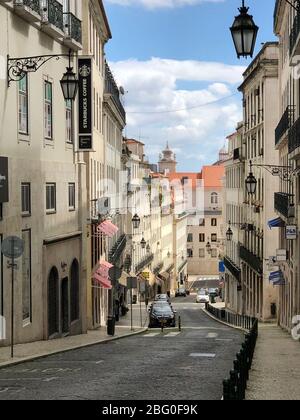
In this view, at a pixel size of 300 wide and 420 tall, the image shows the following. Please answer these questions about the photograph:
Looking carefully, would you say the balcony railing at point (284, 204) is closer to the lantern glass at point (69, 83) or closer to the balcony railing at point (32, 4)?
the balcony railing at point (32, 4)

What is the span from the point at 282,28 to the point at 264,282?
636 inches

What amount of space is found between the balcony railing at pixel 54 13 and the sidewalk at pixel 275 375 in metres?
11.6

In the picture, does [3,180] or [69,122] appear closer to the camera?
[3,180]

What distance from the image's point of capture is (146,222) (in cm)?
8825

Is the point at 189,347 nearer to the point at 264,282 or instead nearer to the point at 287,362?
the point at 287,362

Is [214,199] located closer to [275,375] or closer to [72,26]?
[72,26]

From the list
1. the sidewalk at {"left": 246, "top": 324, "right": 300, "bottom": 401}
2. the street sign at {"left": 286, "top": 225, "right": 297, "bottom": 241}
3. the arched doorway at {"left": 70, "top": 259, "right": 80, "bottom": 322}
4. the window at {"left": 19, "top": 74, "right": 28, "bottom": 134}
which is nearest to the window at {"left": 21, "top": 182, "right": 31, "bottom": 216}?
the window at {"left": 19, "top": 74, "right": 28, "bottom": 134}

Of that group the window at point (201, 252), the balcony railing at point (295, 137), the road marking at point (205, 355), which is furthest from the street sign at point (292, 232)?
the window at point (201, 252)

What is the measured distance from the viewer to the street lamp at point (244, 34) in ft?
32.5

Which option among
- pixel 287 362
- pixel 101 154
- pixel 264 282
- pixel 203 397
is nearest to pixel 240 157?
pixel 264 282

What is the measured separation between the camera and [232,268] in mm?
68500

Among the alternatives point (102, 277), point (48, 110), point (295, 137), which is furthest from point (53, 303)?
point (102, 277)

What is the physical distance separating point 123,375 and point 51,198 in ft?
39.8

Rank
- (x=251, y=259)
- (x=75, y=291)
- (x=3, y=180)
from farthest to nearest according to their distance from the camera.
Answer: (x=251, y=259) → (x=75, y=291) → (x=3, y=180)
